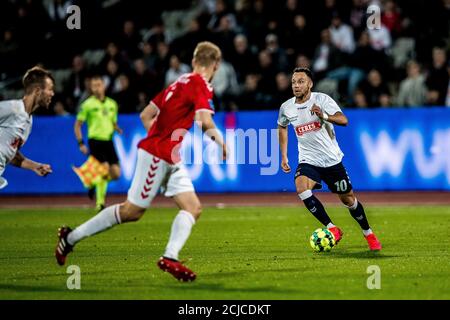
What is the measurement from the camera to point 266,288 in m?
8.42

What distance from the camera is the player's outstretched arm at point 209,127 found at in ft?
28.0

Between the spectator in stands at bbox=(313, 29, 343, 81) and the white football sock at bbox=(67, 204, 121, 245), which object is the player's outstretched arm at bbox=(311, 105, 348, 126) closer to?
the white football sock at bbox=(67, 204, 121, 245)

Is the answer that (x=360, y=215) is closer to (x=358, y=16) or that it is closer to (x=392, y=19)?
(x=392, y=19)

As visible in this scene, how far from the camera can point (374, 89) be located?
20469 mm

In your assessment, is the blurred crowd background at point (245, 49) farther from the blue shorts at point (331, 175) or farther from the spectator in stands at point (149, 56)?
the blue shorts at point (331, 175)

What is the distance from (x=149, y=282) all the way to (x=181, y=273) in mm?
386

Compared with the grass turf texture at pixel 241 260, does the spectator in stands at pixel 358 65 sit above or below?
above

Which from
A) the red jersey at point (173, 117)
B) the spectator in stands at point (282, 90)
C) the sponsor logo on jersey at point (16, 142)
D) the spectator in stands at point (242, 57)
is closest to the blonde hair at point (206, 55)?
the red jersey at point (173, 117)

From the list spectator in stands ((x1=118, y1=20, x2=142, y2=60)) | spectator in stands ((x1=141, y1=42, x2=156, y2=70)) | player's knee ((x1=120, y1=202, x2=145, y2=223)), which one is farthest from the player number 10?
spectator in stands ((x1=118, y1=20, x2=142, y2=60))

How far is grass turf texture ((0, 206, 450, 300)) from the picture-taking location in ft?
27.2

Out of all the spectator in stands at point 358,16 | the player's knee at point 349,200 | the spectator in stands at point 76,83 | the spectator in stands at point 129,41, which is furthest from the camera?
the spectator in stands at point 129,41

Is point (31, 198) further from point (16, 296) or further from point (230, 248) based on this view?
point (16, 296)

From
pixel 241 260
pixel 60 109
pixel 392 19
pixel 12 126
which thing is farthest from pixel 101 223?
pixel 392 19

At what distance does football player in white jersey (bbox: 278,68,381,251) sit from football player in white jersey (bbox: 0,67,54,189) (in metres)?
3.23
